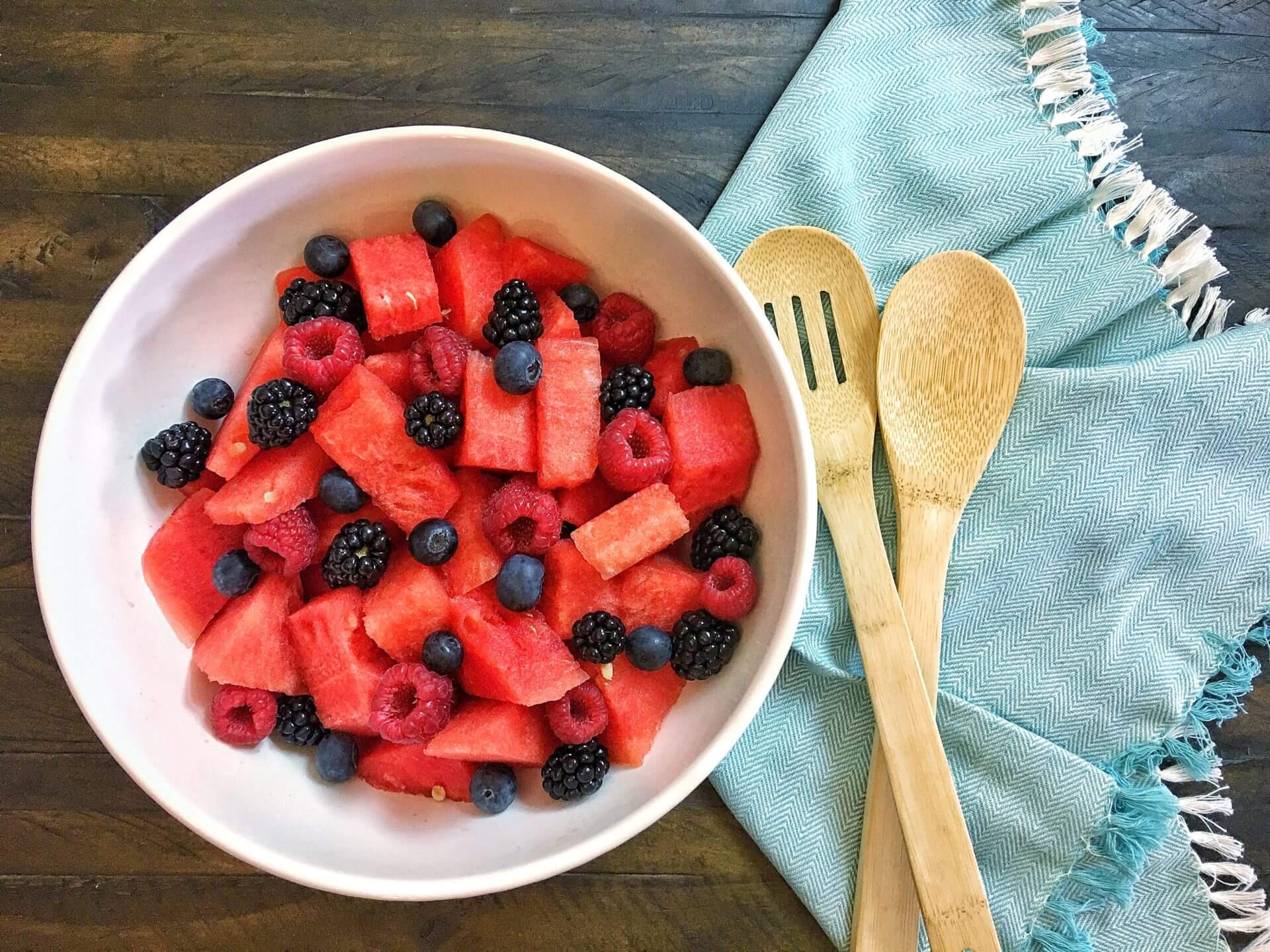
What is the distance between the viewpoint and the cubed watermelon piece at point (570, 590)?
1.29 meters

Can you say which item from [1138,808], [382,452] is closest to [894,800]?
[1138,808]

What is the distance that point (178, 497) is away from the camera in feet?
4.54

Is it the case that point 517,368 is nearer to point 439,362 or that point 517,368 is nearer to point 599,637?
point 439,362

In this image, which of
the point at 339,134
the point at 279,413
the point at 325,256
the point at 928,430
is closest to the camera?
the point at 279,413

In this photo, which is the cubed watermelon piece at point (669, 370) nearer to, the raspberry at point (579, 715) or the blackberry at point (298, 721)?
the raspberry at point (579, 715)

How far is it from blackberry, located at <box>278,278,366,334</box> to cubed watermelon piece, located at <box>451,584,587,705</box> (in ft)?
1.57

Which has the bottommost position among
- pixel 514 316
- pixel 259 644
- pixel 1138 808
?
pixel 1138 808

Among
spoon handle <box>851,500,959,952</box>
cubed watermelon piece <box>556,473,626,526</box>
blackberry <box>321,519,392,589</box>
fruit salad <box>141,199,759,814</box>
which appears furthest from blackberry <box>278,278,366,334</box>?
spoon handle <box>851,500,959,952</box>

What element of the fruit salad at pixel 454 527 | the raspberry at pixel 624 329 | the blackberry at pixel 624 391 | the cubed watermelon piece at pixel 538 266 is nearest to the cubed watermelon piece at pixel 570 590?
the fruit salad at pixel 454 527

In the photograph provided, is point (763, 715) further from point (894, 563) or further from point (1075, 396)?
point (1075, 396)

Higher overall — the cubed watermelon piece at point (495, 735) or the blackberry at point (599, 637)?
the blackberry at point (599, 637)

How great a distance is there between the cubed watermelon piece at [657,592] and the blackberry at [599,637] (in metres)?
0.05

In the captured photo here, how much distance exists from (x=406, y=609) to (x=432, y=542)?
0.11 meters

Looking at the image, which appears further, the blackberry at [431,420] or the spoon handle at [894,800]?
the spoon handle at [894,800]
